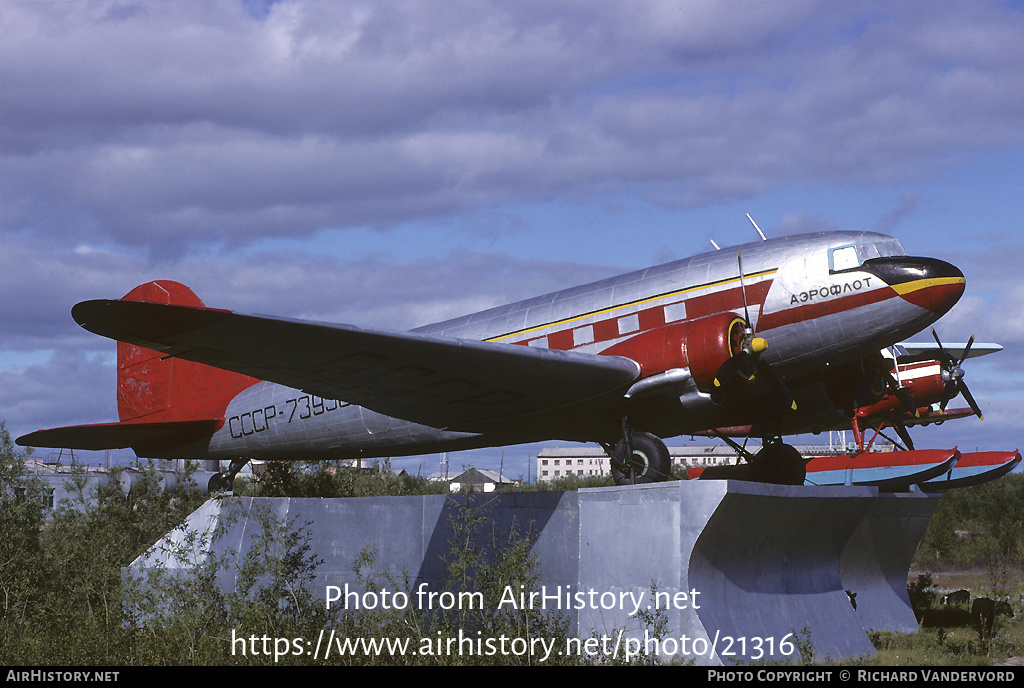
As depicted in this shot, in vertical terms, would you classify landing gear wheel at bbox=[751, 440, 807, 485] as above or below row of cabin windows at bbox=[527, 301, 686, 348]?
below

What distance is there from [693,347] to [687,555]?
162 inches

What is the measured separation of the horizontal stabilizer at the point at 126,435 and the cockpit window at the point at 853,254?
15032 millimetres

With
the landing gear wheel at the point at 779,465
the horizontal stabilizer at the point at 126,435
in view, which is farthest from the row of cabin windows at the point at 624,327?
the horizontal stabilizer at the point at 126,435

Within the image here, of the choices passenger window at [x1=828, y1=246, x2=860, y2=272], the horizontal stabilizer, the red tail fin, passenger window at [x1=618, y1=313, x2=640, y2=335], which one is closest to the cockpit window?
passenger window at [x1=828, y1=246, x2=860, y2=272]

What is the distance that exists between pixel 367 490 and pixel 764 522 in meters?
19.8

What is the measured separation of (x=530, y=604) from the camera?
13.4 metres

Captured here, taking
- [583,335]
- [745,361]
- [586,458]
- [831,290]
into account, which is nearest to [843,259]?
[831,290]

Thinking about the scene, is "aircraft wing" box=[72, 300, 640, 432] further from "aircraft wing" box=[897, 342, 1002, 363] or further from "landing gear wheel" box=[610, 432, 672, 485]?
"aircraft wing" box=[897, 342, 1002, 363]

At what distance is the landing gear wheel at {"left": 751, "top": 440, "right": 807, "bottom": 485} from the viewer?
18500 mm

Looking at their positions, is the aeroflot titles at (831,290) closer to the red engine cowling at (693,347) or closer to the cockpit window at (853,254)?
the cockpit window at (853,254)

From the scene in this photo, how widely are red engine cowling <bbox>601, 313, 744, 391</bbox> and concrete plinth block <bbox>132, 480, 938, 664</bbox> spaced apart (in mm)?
2554

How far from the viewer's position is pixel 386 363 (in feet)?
46.8
